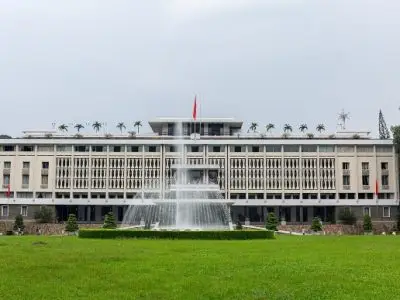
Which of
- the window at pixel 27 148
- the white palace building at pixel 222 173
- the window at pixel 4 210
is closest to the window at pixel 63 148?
the white palace building at pixel 222 173

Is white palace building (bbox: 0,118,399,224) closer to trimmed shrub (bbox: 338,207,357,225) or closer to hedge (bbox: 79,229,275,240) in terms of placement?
trimmed shrub (bbox: 338,207,357,225)

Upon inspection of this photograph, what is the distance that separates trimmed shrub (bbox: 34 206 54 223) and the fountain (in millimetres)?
10440

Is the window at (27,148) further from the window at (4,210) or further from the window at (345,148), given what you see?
the window at (345,148)

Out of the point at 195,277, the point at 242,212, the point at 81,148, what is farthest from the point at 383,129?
the point at 195,277

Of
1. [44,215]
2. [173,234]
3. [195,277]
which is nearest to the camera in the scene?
[195,277]

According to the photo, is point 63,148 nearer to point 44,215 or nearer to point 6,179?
point 6,179

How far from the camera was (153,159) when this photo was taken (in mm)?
85938

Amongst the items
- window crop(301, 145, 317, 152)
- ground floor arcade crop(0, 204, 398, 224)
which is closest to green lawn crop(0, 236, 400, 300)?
ground floor arcade crop(0, 204, 398, 224)

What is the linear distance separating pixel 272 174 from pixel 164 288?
73.0 m

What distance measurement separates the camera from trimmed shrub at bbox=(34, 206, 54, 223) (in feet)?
258

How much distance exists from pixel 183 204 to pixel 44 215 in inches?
1130

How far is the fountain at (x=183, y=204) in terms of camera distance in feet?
188

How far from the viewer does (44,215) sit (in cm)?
7881

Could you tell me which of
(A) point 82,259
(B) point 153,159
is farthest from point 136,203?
(A) point 82,259
